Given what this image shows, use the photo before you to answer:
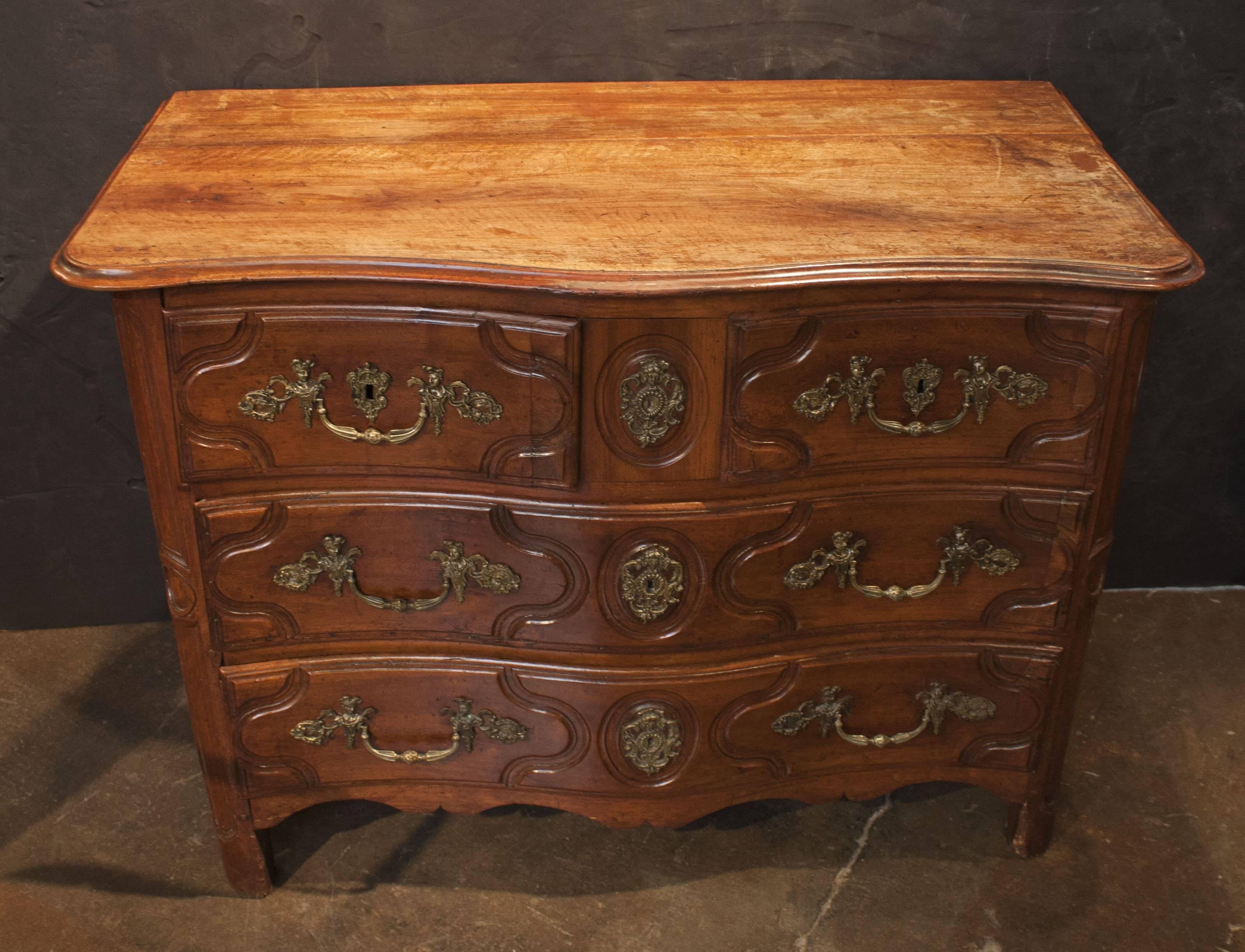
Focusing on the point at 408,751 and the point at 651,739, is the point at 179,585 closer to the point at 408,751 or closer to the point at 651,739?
the point at 408,751

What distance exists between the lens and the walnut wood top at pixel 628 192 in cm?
143

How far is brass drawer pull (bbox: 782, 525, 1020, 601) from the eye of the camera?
1668 millimetres

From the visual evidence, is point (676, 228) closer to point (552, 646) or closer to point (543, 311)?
point (543, 311)

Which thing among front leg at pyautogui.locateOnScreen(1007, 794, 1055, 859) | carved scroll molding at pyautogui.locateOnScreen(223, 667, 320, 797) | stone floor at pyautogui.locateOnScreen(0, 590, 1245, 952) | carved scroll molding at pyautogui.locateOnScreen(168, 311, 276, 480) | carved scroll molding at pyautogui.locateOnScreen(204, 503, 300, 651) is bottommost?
stone floor at pyautogui.locateOnScreen(0, 590, 1245, 952)

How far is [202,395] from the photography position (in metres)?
1.52

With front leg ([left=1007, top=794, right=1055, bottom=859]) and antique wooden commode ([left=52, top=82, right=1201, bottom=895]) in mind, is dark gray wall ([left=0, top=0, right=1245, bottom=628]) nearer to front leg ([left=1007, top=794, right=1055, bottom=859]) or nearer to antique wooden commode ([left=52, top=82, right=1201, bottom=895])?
antique wooden commode ([left=52, top=82, right=1201, bottom=895])

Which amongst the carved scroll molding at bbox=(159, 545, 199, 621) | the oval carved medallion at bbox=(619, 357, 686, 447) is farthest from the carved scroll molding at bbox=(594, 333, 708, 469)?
the carved scroll molding at bbox=(159, 545, 199, 621)

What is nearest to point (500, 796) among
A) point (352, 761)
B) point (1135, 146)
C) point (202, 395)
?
point (352, 761)

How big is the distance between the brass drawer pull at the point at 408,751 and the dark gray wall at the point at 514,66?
81 cm

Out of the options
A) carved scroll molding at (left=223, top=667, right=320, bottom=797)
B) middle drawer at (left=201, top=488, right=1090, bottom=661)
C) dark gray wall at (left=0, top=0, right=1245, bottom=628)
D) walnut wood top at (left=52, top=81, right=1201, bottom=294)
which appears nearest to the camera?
walnut wood top at (left=52, top=81, right=1201, bottom=294)

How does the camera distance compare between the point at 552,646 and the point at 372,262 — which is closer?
the point at 372,262

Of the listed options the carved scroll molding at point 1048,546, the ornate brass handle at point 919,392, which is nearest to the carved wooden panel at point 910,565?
the carved scroll molding at point 1048,546

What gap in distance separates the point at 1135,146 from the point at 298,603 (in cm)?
153

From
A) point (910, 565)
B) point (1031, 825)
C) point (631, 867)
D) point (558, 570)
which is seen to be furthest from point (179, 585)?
point (1031, 825)
